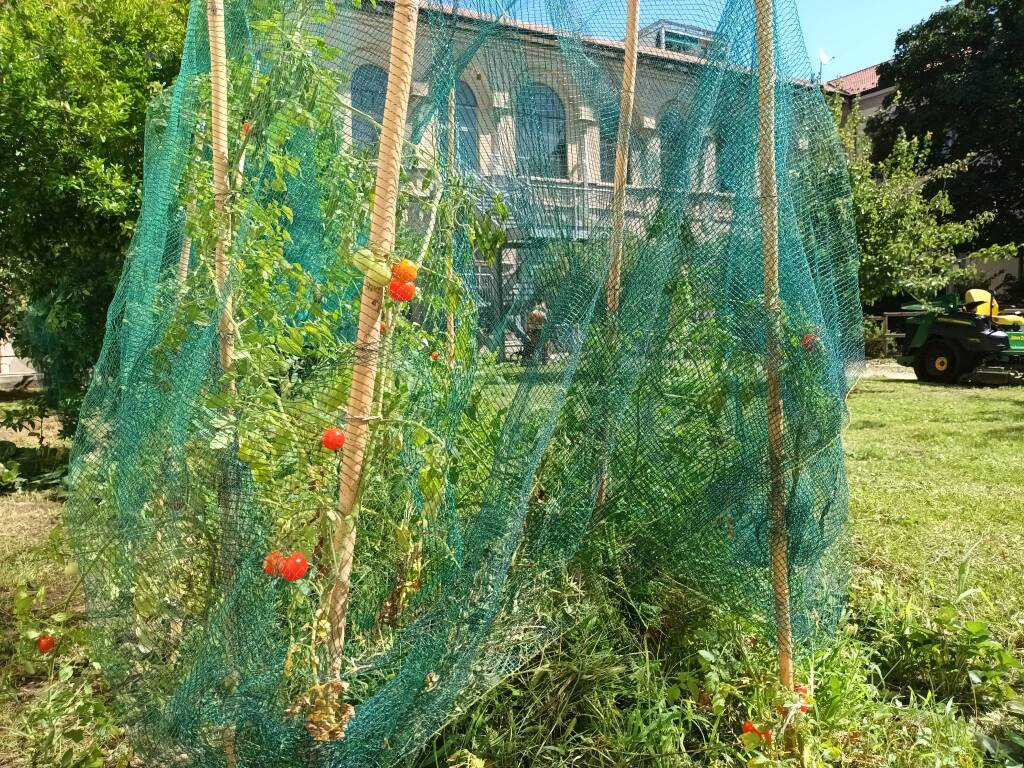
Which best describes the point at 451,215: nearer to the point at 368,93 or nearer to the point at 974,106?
the point at 368,93

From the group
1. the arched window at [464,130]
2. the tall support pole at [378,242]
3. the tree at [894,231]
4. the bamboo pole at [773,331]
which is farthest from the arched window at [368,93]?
the tree at [894,231]

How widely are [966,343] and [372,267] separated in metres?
11.3

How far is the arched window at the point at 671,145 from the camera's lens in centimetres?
206

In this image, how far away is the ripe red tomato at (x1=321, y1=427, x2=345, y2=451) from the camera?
5.10 ft

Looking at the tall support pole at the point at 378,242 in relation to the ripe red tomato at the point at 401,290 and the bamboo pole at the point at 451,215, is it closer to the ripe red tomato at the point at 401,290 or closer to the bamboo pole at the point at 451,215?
the ripe red tomato at the point at 401,290

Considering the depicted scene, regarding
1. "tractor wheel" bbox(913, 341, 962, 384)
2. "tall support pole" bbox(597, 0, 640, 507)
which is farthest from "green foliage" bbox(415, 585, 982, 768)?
"tractor wheel" bbox(913, 341, 962, 384)

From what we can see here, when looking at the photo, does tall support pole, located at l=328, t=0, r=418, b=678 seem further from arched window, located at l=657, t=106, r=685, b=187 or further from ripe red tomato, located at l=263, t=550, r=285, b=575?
arched window, located at l=657, t=106, r=685, b=187

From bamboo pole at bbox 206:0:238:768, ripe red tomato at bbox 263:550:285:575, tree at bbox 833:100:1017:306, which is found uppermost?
tree at bbox 833:100:1017:306

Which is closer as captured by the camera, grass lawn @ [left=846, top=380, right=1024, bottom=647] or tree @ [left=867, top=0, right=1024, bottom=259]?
grass lawn @ [left=846, top=380, right=1024, bottom=647]

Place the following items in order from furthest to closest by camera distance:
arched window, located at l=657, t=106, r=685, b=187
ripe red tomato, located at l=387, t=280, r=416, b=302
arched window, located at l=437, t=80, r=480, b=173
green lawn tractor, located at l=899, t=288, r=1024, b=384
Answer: green lawn tractor, located at l=899, t=288, r=1024, b=384, arched window, located at l=657, t=106, r=685, b=187, arched window, located at l=437, t=80, r=480, b=173, ripe red tomato, located at l=387, t=280, r=416, b=302

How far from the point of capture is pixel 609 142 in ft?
6.89

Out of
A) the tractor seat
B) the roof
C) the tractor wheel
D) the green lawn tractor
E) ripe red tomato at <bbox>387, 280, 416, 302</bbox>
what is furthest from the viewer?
the roof

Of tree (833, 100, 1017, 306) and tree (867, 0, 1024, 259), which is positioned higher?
tree (867, 0, 1024, 259)

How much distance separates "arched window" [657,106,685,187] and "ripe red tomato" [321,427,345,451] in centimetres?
110
